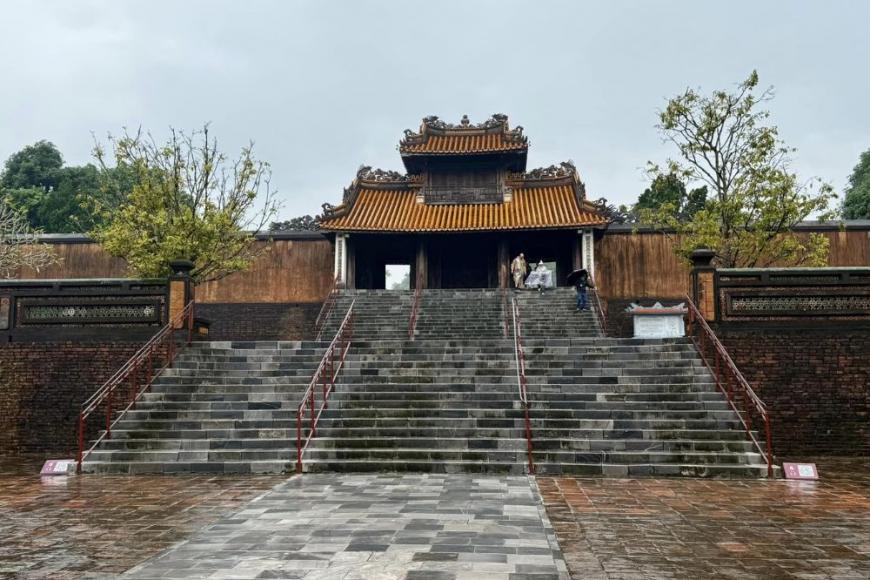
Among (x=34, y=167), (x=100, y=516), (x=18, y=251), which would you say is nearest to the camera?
(x=100, y=516)

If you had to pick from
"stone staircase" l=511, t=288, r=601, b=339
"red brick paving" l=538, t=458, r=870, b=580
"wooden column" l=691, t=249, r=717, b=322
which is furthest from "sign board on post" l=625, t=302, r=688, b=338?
"red brick paving" l=538, t=458, r=870, b=580

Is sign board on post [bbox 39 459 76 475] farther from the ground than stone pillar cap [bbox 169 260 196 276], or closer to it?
closer to it

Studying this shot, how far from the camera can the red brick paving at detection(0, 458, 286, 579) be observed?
492 cm

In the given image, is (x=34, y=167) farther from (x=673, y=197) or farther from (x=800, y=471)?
(x=800, y=471)

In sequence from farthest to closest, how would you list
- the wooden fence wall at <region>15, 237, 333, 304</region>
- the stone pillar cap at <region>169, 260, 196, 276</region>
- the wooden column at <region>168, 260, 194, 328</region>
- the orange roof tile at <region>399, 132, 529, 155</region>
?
1. the orange roof tile at <region>399, 132, 529, 155</region>
2. the wooden fence wall at <region>15, 237, 333, 304</region>
3. the stone pillar cap at <region>169, 260, 196, 276</region>
4. the wooden column at <region>168, 260, 194, 328</region>

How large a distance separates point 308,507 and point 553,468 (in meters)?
3.81

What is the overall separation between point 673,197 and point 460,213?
13158 mm

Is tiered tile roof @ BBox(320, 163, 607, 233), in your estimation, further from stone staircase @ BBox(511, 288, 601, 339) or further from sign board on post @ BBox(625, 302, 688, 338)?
sign board on post @ BBox(625, 302, 688, 338)

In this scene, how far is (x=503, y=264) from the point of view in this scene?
21.5 m

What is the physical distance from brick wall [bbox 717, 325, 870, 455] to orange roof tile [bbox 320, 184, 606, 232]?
9.06 metres

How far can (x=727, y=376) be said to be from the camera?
36.7 feet

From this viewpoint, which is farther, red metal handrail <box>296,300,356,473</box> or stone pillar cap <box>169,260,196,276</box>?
stone pillar cap <box>169,260,196,276</box>

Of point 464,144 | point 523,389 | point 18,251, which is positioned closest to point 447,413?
point 523,389

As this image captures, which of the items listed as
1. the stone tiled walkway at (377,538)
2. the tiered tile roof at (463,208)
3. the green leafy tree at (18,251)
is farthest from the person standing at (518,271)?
the green leafy tree at (18,251)
